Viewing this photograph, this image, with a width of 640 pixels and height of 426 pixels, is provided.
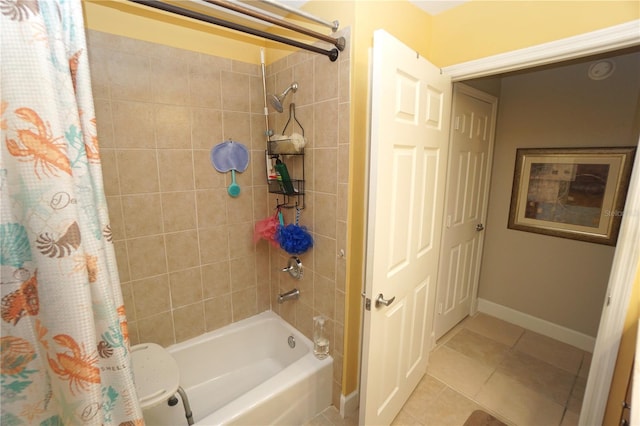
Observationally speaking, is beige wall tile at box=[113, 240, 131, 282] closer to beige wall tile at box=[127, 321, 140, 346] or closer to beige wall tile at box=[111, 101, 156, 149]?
beige wall tile at box=[127, 321, 140, 346]

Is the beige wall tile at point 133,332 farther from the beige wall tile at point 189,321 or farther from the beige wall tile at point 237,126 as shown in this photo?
the beige wall tile at point 237,126

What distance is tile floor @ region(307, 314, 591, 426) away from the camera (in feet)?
5.36

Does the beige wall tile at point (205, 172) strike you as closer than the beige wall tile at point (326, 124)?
No

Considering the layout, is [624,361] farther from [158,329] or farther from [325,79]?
[158,329]

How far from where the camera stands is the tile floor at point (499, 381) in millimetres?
1634

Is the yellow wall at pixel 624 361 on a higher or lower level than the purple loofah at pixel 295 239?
lower

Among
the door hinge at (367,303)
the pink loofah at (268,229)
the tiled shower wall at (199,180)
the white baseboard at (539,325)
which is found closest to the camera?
the door hinge at (367,303)

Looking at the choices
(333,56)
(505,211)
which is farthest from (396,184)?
(505,211)

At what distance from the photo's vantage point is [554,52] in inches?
47.6

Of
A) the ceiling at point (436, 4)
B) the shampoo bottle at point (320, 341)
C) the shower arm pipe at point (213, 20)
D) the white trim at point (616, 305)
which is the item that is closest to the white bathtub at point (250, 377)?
the shampoo bottle at point (320, 341)

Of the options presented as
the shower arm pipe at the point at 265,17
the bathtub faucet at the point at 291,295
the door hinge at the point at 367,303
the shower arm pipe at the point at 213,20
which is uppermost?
the shower arm pipe at the point at 265,17

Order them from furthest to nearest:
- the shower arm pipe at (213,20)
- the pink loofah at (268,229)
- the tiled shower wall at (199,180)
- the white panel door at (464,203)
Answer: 1. the white panel door at (464,203)
2. the pink loofah at (268,229)
3. the tiled shower wall at (199,180)
4. the shower arm pipe at (213,20)

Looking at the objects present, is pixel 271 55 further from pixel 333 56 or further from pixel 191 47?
pixel 333 56

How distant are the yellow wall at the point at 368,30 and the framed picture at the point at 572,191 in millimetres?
1279
